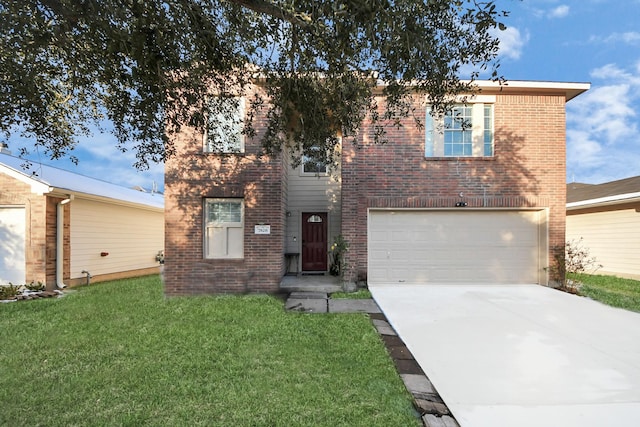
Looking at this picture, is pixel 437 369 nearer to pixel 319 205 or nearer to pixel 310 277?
pixel 310 277

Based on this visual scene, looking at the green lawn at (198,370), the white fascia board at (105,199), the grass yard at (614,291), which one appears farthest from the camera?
the white fascia board at (105,199)

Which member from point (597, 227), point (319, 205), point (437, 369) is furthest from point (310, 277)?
point (597, 227)

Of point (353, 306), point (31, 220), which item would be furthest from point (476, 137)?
point (31, 220)

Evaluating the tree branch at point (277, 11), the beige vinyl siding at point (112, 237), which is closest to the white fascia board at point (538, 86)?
the tree branch at point (277, 11)

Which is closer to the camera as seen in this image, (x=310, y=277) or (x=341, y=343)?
(x=341, y=343)

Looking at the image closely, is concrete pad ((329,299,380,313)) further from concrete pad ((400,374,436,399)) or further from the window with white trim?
the window with white trim

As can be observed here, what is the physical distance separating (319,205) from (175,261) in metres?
4.62

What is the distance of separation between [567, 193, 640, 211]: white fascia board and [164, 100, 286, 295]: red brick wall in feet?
37.3

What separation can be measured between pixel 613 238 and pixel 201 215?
14156 millimetres

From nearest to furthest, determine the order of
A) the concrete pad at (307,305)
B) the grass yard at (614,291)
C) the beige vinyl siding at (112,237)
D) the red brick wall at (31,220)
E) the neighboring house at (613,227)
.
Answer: the concrete pad at (307,305)
the grass yard at (614,291)
the red brick wall at (31,220)
the beige vinyl siding at (112,237)
the neighboring house at (613,227)

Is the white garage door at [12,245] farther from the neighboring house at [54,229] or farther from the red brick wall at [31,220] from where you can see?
the red brick wall at [31,220]

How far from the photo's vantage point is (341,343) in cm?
476

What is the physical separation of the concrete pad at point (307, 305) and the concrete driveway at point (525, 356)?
127 centimetres

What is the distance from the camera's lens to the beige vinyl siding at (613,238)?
10938mm
